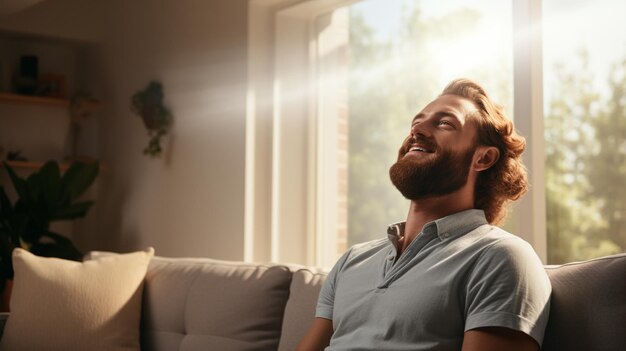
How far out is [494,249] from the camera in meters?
1.77

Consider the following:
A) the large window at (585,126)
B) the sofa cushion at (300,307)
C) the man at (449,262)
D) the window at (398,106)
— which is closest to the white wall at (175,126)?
the window at (398,106)

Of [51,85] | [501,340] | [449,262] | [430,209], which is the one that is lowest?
[501,340]

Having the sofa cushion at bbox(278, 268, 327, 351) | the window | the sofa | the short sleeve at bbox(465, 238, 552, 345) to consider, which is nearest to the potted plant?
the window

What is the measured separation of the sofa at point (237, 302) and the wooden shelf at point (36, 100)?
89.8 inches

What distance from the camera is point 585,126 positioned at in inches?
108

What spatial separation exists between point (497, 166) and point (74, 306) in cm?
163

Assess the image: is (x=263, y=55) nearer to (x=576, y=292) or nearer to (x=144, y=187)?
(x=144, y=187)

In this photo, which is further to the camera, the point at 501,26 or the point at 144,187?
the point at 144,187

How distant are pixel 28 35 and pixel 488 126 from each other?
3.96 meters

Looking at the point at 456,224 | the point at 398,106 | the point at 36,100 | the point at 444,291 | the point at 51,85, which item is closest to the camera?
the point at 444,291

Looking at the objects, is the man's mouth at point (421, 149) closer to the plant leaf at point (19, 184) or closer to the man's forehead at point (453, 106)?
the man's forehead at point (453, 106)

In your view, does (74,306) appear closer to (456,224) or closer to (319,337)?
(319,337)

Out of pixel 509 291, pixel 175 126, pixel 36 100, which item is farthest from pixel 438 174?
pixel 36 100

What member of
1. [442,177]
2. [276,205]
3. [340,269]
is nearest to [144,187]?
[276,205]
